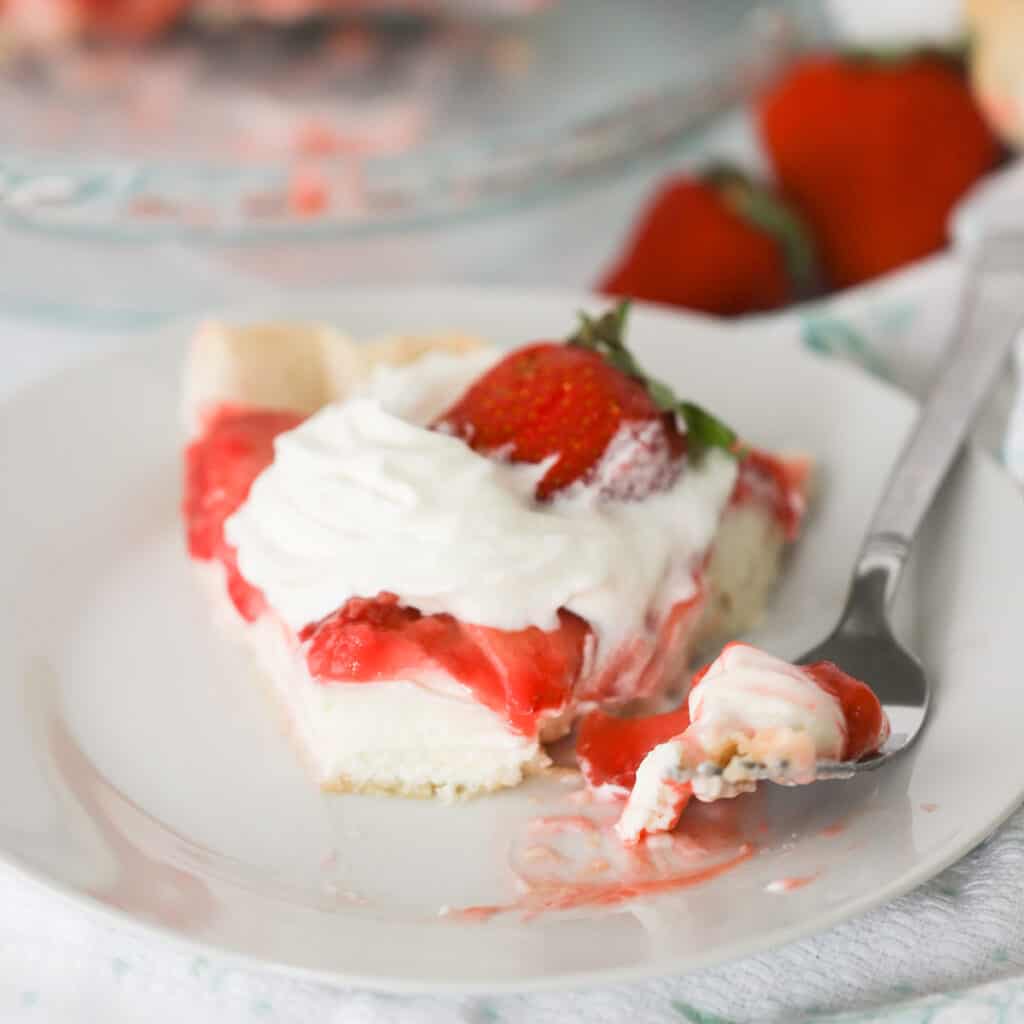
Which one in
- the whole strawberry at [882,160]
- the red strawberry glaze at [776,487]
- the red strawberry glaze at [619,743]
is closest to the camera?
the red strawberry glaze at [619,743]

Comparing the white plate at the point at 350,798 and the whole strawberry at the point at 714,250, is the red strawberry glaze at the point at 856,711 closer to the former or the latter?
the white plate at the point at 350,798

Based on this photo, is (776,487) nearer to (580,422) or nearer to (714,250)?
(580,422)

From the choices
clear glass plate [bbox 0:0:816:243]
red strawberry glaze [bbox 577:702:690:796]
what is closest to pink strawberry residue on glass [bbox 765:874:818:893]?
red strawberry glaze [bbox 577:702:690:796]

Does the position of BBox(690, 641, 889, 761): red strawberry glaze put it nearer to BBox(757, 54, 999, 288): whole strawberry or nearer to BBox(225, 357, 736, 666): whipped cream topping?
BBox(225, 357, 736, 666): whipped cream topping

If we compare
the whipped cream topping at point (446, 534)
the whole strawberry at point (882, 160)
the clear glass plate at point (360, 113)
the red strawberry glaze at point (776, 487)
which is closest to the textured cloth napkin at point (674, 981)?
the whipped cream topping at point (446, 534)

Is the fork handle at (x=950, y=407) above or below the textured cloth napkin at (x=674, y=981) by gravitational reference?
above

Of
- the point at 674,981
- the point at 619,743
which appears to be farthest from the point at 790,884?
the point at 619,743

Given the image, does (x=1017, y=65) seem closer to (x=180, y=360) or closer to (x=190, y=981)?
(x=180, y=360)
